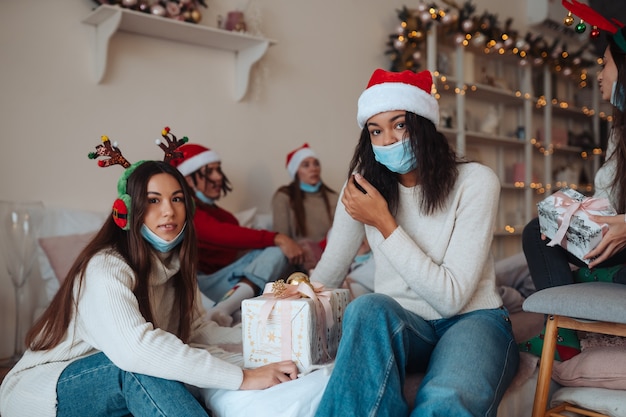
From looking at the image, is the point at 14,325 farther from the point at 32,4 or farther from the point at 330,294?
the point at 330,294

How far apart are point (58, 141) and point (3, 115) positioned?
25 cm

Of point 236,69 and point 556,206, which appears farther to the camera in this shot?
point 236,69

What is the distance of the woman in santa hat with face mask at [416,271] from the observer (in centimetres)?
124

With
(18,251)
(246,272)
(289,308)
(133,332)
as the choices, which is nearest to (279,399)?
(289,308)

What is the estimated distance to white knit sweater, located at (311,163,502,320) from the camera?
148 centimetres

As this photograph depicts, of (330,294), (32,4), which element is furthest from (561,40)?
(330,294)

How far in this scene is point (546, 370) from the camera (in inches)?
59.8

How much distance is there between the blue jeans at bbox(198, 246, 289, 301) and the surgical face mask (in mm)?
1487

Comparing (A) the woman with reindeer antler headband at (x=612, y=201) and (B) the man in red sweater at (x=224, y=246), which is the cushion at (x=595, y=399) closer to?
(A) the woman with reindeer antler headband at (x=612, y=201)

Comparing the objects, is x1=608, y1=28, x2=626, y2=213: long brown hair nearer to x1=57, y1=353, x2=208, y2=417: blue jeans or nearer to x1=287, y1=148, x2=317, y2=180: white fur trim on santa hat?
x1=57, y1=353, x2=208, y2=417: blue jeans

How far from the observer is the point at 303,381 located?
4.40 feet

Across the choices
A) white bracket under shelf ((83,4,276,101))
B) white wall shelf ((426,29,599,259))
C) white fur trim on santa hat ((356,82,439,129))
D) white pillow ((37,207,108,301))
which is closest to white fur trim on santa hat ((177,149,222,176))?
white pillow ((37,207,108,301))

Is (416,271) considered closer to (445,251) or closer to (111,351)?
(445,251)

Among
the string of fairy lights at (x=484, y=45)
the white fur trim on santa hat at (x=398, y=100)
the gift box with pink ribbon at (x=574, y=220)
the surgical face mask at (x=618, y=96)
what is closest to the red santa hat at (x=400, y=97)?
the white fur trim on santa hat at (x=398, y=100)
